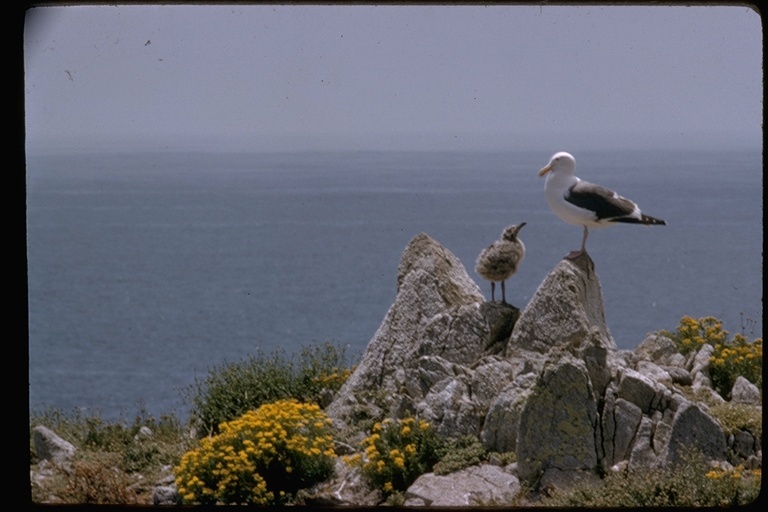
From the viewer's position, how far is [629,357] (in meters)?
12.0

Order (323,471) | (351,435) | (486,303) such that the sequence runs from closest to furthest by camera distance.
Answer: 1. (323,471)
2. (351,435)
3. (486,303)

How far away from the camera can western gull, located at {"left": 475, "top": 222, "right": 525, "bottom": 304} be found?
1212 centimetres

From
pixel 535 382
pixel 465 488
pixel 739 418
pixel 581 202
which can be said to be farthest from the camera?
pixel 581 202

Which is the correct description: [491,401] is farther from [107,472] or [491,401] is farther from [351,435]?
[107,472]

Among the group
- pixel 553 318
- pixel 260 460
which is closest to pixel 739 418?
pixel 553 318

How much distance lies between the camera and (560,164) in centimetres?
1262

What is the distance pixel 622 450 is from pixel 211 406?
4795mm

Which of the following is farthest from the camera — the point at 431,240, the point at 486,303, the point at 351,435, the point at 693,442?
the point at 431,240

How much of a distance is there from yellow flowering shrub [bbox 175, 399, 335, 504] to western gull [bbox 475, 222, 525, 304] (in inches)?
102

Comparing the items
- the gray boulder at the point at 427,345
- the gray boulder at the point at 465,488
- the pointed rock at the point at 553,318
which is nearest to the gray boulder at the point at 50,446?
the gray boulder at the point at 427,345

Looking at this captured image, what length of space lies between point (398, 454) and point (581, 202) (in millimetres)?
3872

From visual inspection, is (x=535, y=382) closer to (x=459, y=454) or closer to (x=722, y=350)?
(x=459, y=454)

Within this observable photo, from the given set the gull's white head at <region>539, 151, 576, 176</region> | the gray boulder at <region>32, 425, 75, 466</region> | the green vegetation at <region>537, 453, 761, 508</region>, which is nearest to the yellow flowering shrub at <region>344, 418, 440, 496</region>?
the green vegetation at <region>537, 453, 761, 508</region>

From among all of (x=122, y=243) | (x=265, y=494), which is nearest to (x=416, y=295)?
(x=265, y=494)
